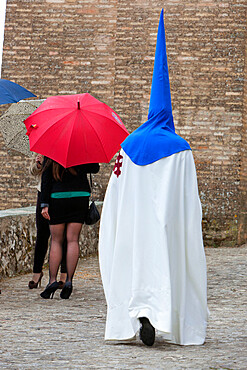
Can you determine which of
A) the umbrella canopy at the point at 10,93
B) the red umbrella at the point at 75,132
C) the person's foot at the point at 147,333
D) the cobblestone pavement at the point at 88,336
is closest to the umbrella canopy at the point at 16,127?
the umbrella canopy at the point at 10,93

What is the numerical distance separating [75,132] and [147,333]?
7.92 ft

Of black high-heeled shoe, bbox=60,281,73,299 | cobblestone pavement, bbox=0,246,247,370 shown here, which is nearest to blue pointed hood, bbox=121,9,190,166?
cobblestone pavement, bbox=0,246,247,370

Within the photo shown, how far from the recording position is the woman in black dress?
5941 mm

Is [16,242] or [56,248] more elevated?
[56,248]

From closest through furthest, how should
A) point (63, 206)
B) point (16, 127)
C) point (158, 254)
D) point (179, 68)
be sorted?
point (158, 254)
point (63, 206)
point (16, 127)
point (179, 68)

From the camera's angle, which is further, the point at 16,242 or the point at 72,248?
the point at 16,242

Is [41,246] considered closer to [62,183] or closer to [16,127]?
[62,183]

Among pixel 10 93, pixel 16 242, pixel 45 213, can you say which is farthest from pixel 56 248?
pixel 10 93

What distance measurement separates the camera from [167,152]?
420 cm

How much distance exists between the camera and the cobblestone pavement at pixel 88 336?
3.55m

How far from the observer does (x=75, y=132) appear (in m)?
5.84

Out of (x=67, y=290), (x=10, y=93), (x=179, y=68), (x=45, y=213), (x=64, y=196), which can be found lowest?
(x=67, y=290)

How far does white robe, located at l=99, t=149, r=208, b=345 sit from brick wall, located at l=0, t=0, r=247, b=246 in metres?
6.54

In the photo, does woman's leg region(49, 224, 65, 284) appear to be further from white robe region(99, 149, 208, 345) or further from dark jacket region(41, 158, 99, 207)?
white robe region(99, 149, 208, 345)
